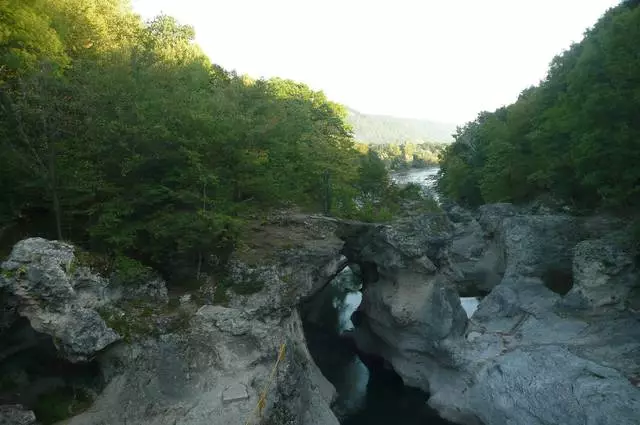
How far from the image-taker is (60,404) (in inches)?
525

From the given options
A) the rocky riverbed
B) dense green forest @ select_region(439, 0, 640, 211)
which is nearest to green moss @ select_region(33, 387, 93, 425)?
the rocky riverbed


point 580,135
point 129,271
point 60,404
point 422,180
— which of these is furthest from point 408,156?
point 60,404

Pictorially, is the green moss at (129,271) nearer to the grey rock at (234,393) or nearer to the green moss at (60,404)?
the green moss at (60,404)

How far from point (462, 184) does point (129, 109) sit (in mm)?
40663

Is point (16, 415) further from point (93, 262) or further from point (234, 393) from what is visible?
point (234, 393)

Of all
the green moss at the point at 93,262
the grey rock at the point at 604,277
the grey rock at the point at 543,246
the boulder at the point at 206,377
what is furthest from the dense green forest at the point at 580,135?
the green moss at the point at 93,262

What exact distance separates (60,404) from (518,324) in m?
18.9

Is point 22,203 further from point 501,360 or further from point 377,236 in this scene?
point 501,360

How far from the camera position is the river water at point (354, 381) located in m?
20.5

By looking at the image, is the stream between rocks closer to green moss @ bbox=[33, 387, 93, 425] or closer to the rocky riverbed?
the rocky riverbed

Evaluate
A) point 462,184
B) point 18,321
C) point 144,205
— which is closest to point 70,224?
point 144,205

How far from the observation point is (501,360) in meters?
19.3

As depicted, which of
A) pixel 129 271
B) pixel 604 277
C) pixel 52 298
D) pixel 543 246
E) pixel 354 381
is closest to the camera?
pixel 52 298

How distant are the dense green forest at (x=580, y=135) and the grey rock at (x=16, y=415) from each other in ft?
71.6
